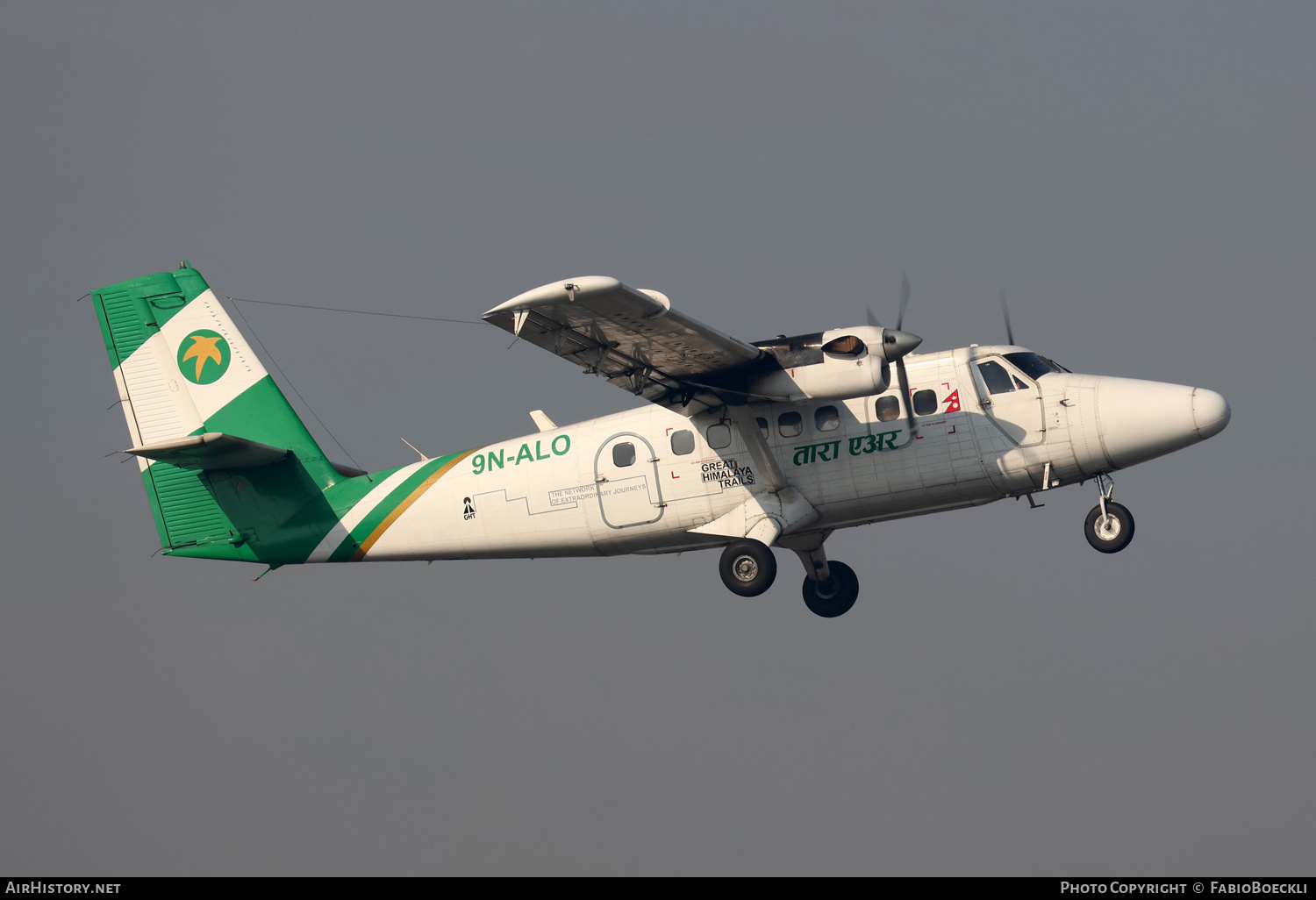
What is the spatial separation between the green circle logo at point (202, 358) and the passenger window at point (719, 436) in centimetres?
798

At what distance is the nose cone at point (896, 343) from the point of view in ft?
60.8

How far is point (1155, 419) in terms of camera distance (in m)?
19.1

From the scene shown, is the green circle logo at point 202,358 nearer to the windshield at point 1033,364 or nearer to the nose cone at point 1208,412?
the windshield at point 1033,364

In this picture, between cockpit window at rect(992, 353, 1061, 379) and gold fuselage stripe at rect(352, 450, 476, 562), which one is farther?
gold fuselage stripe at rect(352, 450, 476, 562)

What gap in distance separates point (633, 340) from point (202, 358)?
816 cm

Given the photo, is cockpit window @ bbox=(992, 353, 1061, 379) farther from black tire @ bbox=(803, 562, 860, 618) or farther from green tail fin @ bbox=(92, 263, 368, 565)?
green tail fin @ bbox=(92, 263, 368, 565)

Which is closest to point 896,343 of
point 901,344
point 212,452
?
point 901,344

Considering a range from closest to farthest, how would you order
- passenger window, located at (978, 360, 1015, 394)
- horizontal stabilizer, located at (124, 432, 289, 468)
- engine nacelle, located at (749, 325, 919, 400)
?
engine nacelle, located at (749, 325, 919, 400)
passenger window, located at (978, 360, 1015, 394)
horizontal stabilizer, located at (124, 432, 289, 468)

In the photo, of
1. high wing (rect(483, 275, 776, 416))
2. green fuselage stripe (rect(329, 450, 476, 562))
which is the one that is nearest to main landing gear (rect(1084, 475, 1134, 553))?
high wing (rect(483, 275, 776, 416))

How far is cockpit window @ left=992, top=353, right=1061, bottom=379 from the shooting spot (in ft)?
64.3

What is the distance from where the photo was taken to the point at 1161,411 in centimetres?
1912

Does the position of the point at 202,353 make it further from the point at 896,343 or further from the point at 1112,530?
the point at 1112,530

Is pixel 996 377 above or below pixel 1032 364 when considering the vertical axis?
below

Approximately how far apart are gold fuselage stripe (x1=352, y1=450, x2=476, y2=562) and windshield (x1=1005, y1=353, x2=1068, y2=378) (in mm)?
8122
